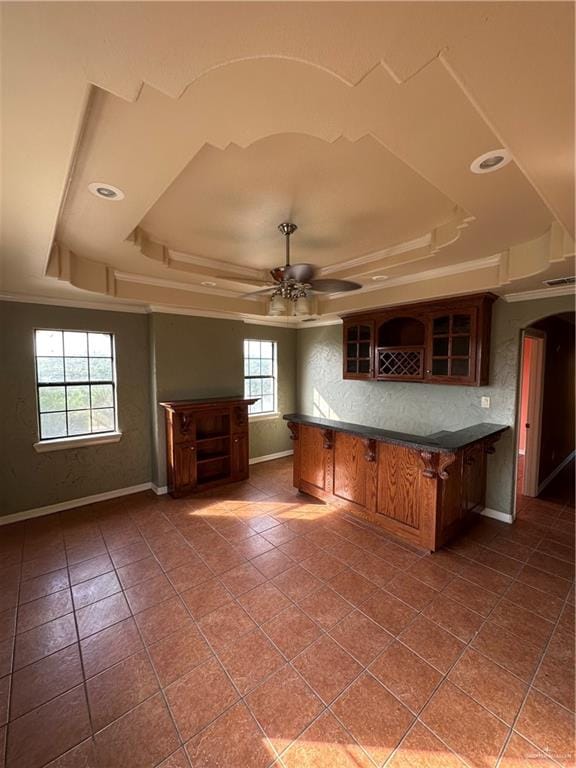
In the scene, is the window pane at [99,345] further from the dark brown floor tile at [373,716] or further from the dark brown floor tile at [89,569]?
the dark brown floor tile at [373,716]

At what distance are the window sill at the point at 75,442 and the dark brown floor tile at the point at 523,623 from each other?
4.26 m

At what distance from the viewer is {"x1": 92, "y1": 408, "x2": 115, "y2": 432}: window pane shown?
4133mm

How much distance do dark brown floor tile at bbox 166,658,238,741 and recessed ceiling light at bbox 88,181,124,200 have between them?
108 inches

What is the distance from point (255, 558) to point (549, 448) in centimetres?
438

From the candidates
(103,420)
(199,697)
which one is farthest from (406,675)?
(103,420)

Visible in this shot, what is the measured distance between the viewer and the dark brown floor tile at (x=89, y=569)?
269 cm

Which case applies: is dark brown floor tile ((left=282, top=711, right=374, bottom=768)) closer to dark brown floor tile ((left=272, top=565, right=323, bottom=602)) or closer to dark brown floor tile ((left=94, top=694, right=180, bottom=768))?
dark brown floor tile ((left=94, top=694, right=180, bottom=768))

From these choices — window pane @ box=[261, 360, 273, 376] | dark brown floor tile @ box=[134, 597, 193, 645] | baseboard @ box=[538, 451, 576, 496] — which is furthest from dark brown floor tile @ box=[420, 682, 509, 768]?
window pane @ box=[261, 360, 273, 376]

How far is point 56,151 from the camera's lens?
1270mm

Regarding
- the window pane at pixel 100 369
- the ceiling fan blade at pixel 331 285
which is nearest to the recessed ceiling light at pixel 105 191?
the ceiling fan blade at pixel 331 285

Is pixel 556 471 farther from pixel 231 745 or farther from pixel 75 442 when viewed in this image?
pixel 75 442

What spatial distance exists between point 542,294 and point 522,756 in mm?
3434

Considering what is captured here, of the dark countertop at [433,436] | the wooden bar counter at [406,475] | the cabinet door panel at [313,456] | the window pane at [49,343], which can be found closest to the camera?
the dark countertop at [433,436]

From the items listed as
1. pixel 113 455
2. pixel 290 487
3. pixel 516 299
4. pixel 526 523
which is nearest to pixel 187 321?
pixel 113 455
